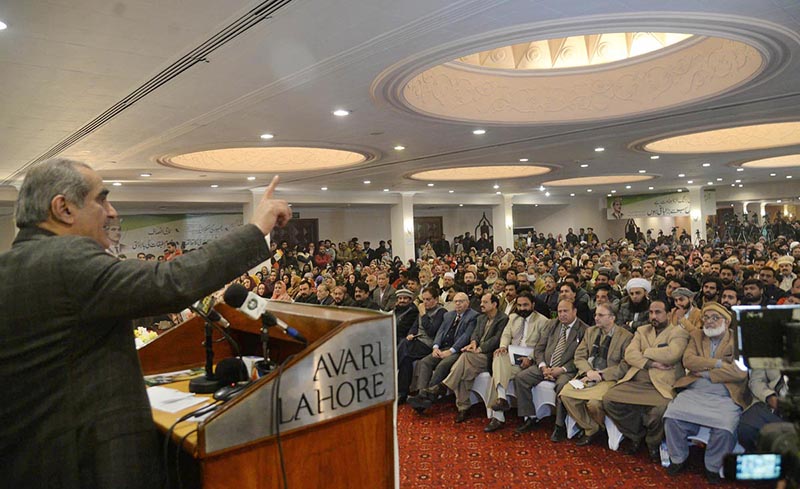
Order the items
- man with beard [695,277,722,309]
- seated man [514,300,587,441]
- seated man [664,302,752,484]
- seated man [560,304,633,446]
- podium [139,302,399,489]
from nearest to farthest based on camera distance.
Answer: podium [139,302,399,489], seated man [664,302,752,484], seated man [560,304,633,446], seated man [514,300,587,441], man with beard [695,277,722,309]

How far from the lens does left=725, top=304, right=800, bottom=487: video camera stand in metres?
1.16

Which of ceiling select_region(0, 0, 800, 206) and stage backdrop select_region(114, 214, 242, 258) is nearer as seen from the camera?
ceiling select_region(0, 0, 800, 206)

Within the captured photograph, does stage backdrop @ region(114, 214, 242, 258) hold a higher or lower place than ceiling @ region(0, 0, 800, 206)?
lower

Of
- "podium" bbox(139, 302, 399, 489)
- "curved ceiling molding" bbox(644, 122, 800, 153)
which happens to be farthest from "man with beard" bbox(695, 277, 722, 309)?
"podium" bbox(139, 302, 399, 489)

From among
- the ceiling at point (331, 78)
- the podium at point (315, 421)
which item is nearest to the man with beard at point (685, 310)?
the ceiling at point (331, 78)

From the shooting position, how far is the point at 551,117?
712cm

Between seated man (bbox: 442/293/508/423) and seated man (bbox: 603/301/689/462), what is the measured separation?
1.30 meters

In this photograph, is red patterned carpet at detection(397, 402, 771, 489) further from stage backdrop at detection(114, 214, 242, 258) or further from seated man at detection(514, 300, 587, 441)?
stage backdrop at detection(114, 214, 242, 258)

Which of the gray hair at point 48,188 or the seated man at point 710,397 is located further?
the seated man at point 710,397

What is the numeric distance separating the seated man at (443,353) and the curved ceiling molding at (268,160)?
14.2 ft

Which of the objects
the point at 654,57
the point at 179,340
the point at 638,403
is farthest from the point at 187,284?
the point at 654,57

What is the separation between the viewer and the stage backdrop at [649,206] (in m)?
20.0

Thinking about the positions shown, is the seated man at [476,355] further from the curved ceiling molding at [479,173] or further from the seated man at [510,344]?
the curved ceiling molding at [479,173]

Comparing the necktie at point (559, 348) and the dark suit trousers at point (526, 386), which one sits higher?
the necktie at point (559, 348)
